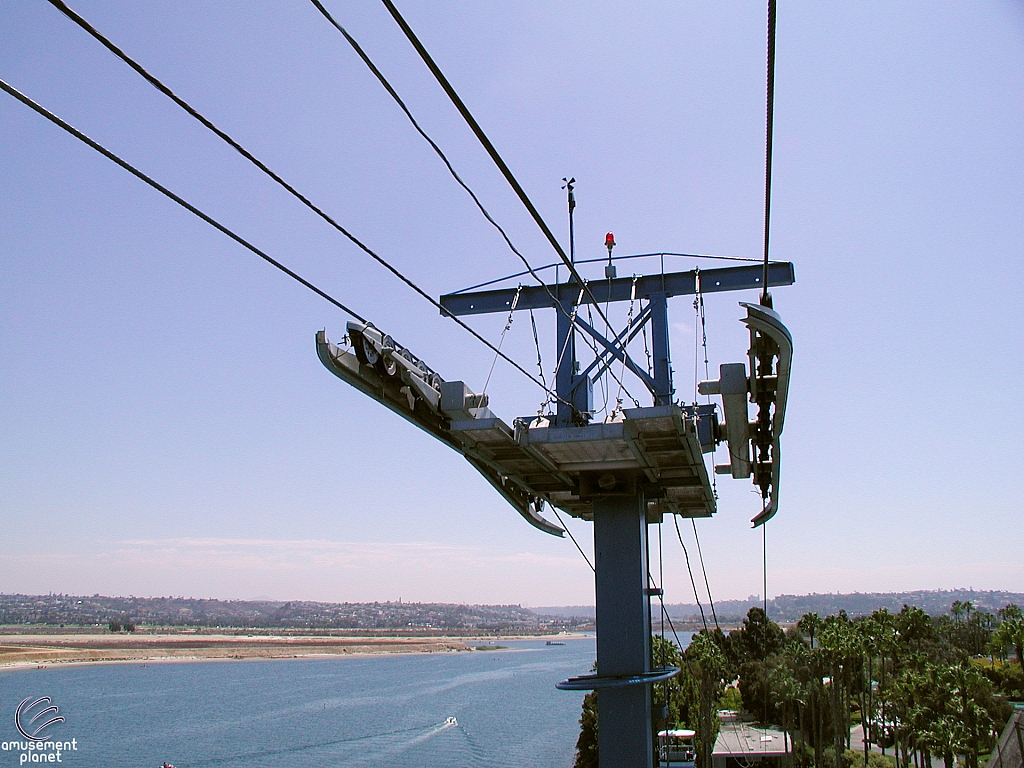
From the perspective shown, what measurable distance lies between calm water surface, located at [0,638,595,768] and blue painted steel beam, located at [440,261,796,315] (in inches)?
2026

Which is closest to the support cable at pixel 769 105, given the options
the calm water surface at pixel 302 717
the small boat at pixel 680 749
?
the small boat at pixel 680 749

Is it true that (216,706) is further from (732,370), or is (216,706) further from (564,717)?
(732,370)

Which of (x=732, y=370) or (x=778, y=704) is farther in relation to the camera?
(x=778, y=704)

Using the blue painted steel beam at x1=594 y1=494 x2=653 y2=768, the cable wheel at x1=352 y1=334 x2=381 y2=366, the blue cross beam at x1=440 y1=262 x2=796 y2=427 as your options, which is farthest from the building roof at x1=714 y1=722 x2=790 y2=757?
the cable wheel at x1=352 y1=334 x2=381 y2=366

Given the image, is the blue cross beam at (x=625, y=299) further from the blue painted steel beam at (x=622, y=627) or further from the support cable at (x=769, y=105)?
the support cable at (x=769, y=105)

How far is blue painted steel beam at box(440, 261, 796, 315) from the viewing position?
48.0 feet

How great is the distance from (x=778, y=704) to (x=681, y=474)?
4759 cm

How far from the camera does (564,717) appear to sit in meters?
86.3

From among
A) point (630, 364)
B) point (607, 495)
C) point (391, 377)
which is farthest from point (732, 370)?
point (391, 377)

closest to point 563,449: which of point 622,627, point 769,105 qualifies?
point 622,627

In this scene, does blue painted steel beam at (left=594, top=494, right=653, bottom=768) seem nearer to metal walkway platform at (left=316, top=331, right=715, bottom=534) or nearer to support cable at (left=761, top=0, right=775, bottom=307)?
metal walkway platform at (left=316, top=331, right=715, bottom=534)

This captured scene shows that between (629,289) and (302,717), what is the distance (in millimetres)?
81298

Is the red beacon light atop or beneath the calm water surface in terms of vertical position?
atop

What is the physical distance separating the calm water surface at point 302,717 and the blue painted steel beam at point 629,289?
51467 mm
